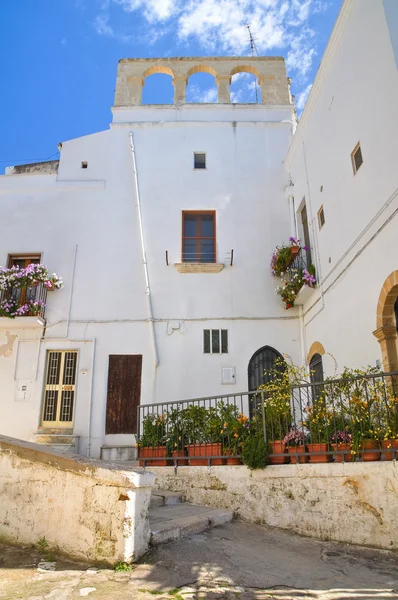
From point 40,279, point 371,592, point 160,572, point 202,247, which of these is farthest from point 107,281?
point 371,592

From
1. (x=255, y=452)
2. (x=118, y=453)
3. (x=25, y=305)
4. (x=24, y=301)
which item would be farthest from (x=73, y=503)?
(x=24, y=301)

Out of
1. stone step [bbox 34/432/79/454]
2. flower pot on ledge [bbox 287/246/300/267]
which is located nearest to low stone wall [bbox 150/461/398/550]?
stone step [bbox 34/432/79/454]

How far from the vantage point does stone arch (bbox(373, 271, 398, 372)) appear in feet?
22.9

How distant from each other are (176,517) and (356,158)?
6.35 meters

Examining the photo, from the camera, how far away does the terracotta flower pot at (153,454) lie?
796 cm

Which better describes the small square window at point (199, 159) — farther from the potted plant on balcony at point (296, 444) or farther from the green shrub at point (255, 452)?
the potted plant on balcony at point (296, 444)

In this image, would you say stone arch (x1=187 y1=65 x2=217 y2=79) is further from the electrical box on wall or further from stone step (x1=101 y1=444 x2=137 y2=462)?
stone step (x1=101 y1=444 x2=137 y2=462)

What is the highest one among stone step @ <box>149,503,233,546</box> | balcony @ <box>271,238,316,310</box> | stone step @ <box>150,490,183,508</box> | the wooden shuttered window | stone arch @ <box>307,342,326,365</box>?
the wooden shuttered window

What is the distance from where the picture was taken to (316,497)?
227 inches

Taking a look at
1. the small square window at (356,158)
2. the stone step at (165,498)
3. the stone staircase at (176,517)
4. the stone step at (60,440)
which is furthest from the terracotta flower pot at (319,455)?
the stone step at (60,440)

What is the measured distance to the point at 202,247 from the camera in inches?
488

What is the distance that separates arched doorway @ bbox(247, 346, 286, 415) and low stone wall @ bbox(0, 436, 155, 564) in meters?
6.72

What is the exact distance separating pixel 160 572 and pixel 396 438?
9.52 ft

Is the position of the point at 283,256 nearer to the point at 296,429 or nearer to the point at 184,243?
the point at 184,243
